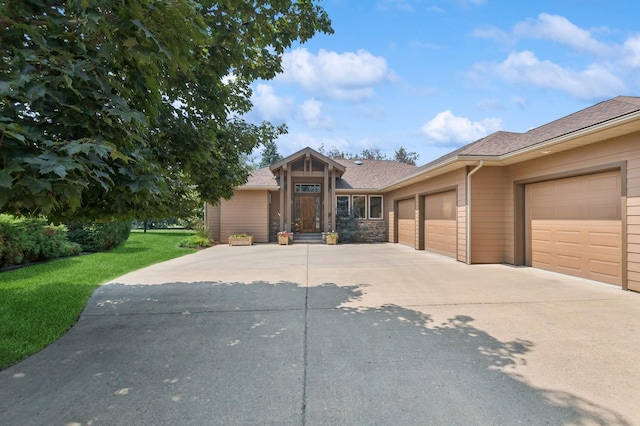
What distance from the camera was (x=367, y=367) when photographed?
3.04 metres

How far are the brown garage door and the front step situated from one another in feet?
33.1

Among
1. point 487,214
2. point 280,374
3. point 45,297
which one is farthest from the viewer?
point 487,214

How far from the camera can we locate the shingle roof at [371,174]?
17766 millimetres

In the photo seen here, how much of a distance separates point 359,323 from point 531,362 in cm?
195

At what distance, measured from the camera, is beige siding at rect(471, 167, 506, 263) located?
9367 millimetres

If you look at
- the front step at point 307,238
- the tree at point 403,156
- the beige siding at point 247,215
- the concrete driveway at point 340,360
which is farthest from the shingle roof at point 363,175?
the tree at point 403,156

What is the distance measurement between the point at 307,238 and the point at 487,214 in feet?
31.3

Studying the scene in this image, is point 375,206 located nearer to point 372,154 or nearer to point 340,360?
point 340,360

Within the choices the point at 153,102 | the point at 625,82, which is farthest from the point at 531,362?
the point at 625,82

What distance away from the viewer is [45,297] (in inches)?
217

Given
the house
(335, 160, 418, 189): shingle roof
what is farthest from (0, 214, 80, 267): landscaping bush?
(335, 160, 418, 189): shingle roof

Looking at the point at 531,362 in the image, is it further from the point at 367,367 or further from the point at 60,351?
the point at 60,351

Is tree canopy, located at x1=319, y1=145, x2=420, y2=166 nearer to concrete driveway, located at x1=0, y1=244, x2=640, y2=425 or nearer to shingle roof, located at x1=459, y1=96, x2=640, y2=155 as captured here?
shingle roof, located at x1=459, y1=96, x2=640, y2=155

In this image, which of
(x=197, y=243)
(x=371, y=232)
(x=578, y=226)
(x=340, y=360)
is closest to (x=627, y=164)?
(x=578, y=226)
